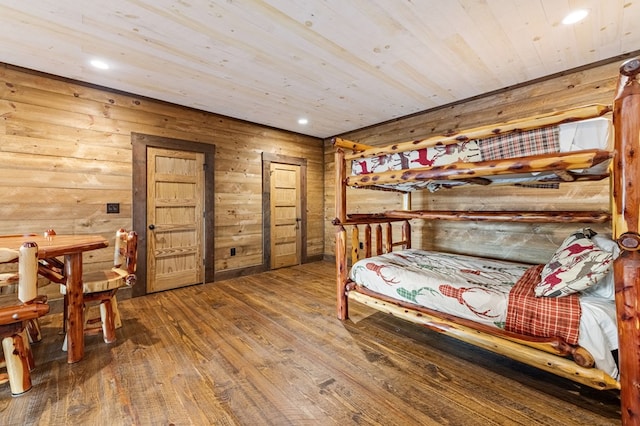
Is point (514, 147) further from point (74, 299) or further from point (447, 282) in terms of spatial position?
point (74, 299)

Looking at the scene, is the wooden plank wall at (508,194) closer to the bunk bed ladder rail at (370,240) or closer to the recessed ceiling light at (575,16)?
the bunk bed ladder rail at (370,240)

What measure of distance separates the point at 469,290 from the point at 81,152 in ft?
13.0

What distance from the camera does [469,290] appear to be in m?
1.76

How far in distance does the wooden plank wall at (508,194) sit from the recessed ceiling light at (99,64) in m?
3.56

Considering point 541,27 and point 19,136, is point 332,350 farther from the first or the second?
point 19,136

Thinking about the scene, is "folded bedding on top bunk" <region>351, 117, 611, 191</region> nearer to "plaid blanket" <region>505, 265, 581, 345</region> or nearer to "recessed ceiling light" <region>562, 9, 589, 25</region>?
"plaid blanket" <region>505, 265, 581, 345</region>

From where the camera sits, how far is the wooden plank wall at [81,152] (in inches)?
103

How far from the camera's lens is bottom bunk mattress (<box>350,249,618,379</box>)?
4.39 feet

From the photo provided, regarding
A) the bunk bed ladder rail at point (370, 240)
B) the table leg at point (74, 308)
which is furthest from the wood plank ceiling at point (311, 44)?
the table leg at point (74, 308)

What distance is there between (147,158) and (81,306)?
200cm

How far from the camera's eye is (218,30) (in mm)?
2045

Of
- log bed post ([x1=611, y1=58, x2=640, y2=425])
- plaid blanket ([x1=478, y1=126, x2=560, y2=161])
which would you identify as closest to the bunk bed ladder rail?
plaid blanket ([x1=478, y1=126, x2=560, y2=161])

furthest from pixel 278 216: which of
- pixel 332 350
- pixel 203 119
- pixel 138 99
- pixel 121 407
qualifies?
pixel 121 407

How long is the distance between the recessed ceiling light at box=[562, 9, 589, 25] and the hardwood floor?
8.20 ft
